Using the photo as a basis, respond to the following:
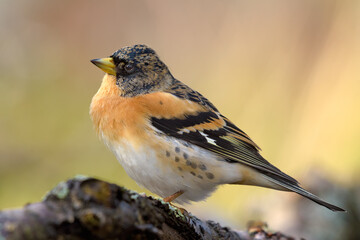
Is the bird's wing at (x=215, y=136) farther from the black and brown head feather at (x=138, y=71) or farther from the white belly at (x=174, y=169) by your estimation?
the black and brown head feather at (x=138, y=71)

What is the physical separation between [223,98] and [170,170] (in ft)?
9.12

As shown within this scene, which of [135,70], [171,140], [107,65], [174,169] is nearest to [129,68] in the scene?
[135,70]

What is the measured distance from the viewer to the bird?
2428mm

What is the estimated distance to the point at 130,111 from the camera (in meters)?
2.59

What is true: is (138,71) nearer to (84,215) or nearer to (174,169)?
(174,169)

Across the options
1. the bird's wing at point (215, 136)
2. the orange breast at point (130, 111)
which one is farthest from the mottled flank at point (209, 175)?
the orange breast at point (130, 111)

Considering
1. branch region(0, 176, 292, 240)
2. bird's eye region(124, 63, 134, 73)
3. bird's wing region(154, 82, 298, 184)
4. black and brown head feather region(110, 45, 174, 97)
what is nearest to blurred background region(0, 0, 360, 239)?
bird's wing region(154, 82, 298, 184)

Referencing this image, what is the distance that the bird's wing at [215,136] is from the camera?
254 centimetres

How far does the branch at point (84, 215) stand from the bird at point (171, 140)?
936 mm

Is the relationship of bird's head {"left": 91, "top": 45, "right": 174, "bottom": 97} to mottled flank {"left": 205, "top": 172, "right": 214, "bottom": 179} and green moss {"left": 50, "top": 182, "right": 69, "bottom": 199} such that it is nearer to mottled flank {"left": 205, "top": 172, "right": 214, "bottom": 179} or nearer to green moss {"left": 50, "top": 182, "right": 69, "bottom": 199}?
mottled flank {"left": 205, "top": 172, "right": 214, "bottom": 179}

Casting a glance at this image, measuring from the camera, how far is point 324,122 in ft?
14.8

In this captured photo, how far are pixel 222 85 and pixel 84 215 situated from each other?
13.6ft

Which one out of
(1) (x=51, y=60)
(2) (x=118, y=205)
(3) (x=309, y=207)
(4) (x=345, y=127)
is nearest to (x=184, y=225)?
(2) (x=118, y=205)

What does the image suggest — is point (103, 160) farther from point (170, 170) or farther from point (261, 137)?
point (170, 170)
